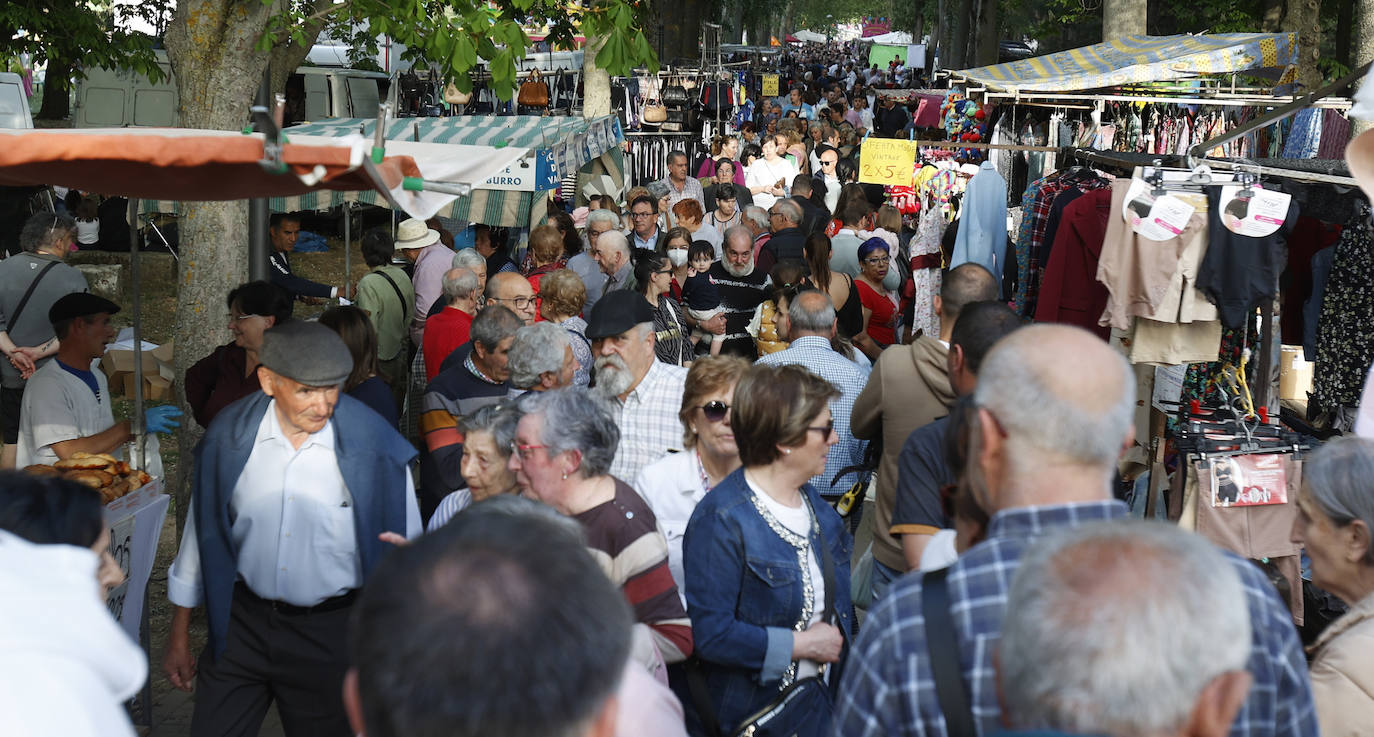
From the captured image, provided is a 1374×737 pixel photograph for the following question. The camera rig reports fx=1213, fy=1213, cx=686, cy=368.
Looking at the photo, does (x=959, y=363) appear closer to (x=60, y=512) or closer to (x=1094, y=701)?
(x=1094, y=701)

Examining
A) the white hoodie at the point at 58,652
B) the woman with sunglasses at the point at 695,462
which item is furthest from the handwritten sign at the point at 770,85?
the white hoodie at the point at 58,652

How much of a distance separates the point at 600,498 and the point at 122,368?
281 inches

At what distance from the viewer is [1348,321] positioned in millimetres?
5625

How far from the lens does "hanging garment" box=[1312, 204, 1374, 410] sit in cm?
A: 551

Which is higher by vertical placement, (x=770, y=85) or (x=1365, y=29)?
(x=770, y=85)

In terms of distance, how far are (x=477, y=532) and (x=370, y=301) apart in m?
6.70

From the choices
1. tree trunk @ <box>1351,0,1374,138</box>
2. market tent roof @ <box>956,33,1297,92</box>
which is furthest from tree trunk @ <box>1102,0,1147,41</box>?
tree trunk @ <box>1351,0,1374,138</box>

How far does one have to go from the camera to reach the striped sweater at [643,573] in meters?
3.30

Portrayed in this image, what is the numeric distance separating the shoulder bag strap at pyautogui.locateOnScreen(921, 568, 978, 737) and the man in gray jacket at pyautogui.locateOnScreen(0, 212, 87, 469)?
6252 mm

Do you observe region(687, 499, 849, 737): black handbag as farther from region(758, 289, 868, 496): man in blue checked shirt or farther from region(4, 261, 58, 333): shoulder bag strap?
region(4, 261, 58, 333): shoulder bag strap

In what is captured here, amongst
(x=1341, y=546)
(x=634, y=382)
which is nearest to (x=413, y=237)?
(x=634, y=382)

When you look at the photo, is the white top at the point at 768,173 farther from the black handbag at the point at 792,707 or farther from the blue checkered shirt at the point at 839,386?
the black handbag at the point at 792,707

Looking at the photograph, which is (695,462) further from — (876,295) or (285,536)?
(876,295)

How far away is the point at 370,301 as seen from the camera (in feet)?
26.4
